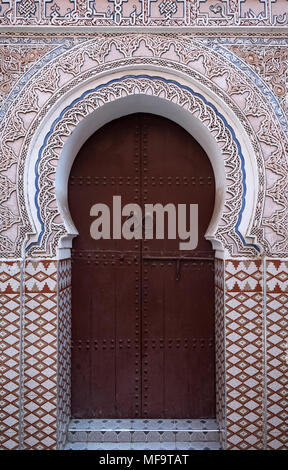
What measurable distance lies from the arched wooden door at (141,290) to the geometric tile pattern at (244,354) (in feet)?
1.34

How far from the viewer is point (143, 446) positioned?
3309 millimetres

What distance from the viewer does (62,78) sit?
3.20m

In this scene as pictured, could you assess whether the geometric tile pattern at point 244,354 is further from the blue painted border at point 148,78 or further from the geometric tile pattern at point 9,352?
the geometric tile pattern at point 9,352

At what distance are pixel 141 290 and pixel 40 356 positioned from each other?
1.00m

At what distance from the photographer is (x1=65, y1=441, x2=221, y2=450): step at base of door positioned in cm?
329

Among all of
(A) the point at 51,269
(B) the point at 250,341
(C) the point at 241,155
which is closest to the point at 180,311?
(B) the point at 250,341

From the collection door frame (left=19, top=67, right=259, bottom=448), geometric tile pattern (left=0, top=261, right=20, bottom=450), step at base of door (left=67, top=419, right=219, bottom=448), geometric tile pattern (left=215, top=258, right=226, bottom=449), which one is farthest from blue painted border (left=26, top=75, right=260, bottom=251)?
step at base of door (left=67, top=419, right=219, bottom=448)

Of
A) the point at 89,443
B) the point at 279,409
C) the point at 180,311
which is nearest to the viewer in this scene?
the point at 279,409

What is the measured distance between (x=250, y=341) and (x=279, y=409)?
55 centimetres

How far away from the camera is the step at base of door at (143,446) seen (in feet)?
10.8

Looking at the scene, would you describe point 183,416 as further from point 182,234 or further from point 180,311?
point 182,234

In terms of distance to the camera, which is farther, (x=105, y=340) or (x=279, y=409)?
(x=105, y=340)

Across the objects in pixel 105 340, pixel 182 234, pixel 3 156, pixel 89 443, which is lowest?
pixel 89 443

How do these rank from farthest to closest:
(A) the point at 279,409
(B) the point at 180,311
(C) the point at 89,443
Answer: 1. (B) the point at 180,311
2. (C) the point at 89,443
3. (A) the point at 279,409
